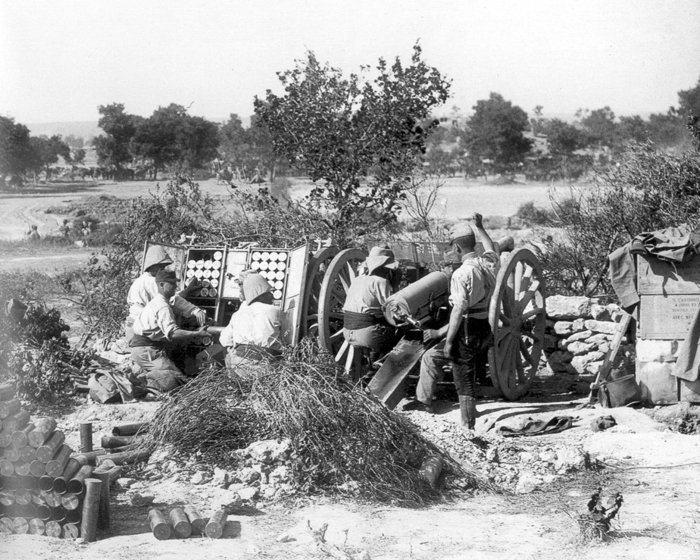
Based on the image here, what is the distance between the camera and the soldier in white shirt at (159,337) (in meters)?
9.62

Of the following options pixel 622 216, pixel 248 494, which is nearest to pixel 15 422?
pixel 248 494

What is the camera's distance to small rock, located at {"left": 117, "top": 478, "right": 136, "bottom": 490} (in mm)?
6949

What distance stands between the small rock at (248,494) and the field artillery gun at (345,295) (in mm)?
Answer: 2468

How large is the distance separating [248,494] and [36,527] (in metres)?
1.42

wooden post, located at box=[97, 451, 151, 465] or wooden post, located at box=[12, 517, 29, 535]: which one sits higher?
wooden post, located at box=[97, 451, 151, 465]

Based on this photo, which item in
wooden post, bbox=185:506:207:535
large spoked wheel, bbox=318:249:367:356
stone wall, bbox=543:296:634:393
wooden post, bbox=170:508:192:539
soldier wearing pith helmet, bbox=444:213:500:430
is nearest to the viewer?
wooden post, bbox=170:508:192:539

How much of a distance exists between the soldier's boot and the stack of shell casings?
3643 millimetres

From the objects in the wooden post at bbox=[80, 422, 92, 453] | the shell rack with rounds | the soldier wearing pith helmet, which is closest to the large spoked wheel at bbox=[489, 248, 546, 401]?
the soldier wearing pith helmet

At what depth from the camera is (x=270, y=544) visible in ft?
19.5

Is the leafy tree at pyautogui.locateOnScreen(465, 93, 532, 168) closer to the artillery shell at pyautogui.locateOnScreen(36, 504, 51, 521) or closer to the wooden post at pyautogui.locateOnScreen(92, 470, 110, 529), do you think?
the wooden post at pyautogui.locateOnScreen(92, 470, 110, 529)

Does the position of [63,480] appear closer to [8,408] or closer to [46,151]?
[8,408]

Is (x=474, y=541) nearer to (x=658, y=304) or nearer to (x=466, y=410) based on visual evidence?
(x=466, y=410)

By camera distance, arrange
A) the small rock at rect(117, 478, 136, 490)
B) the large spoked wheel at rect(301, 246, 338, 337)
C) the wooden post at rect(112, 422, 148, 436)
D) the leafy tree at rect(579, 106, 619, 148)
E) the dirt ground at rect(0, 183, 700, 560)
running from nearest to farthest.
Result: the dirt ground at rect(0, 183, 700, 560) → the small rock at rect(117, 478, 136, 490) → the wooden post at rect(112, 422, 148, 436) → the large spoked wheel at rect(301, 246, 338, 337) → the leafy tree at rect(579, 106, 619, 148)

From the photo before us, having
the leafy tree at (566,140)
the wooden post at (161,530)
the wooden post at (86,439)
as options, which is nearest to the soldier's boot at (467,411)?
the wooden post at (86,439)
